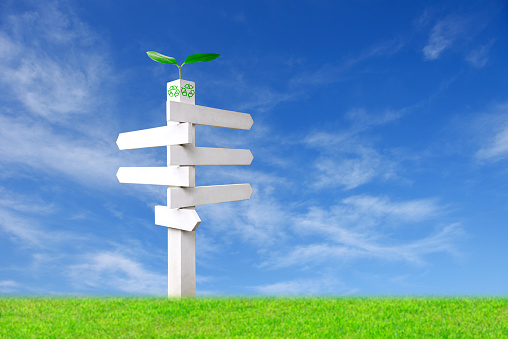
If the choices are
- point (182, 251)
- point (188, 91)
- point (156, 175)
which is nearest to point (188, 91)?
point (188, 91)

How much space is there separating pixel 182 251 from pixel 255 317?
3.98ft

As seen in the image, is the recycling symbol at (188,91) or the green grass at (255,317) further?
the recycling symbol at (188,91)

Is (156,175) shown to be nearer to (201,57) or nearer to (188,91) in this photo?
(188,91)

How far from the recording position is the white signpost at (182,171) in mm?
4980

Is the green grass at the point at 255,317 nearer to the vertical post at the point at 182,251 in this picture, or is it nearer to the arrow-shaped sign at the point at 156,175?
the vertical post at the point at 182,251

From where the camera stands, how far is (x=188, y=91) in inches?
206

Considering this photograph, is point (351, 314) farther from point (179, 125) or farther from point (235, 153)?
point (179, 125)

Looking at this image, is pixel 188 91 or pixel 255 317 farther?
Result: pixel 188 91

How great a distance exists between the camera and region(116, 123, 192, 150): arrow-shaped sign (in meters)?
4.94

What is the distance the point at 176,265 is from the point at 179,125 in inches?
68.4

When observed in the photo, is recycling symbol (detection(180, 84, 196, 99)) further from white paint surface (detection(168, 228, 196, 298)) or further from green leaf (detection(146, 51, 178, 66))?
white paint surface (detection(168, 228, 196, 298))

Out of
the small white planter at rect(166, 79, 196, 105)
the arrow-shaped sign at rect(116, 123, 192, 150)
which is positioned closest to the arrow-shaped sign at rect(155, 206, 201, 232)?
the arrow-shaped sign at rect(116, 123, 192, 150)

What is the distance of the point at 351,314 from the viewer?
4.79 m

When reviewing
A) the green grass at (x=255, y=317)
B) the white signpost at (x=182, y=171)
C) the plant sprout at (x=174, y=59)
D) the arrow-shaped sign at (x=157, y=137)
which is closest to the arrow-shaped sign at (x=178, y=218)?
the white signpost at (x=182, y=171)
